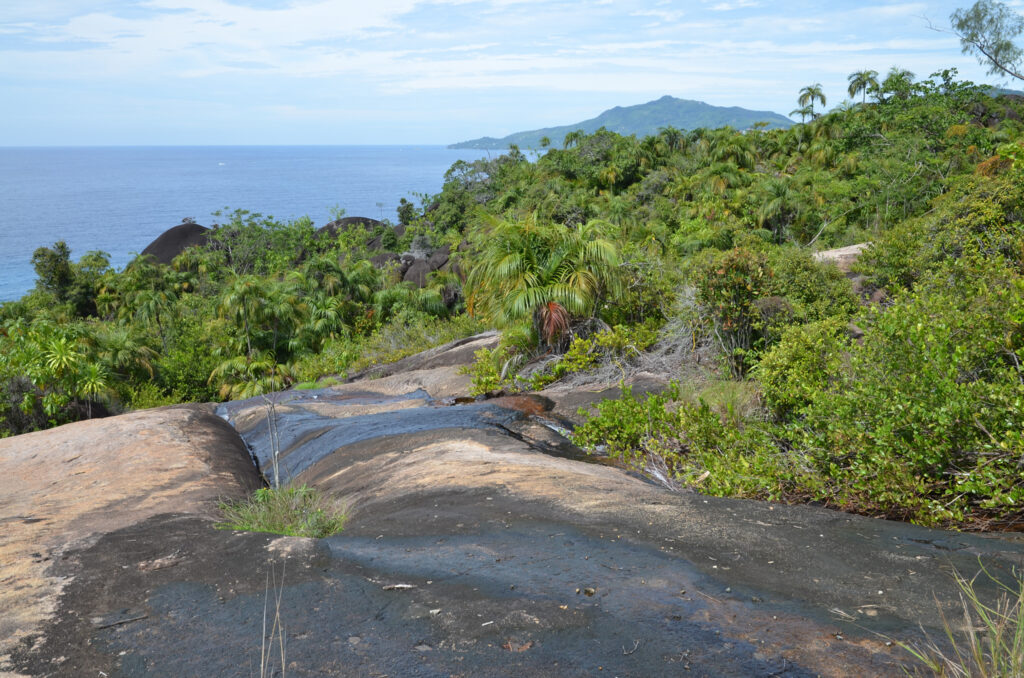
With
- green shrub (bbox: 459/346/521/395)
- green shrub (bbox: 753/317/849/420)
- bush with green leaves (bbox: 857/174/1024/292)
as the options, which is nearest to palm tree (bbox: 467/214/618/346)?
green shrub (bbox: 459/346/521/395)

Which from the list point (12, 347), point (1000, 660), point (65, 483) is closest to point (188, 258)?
point (12, 347)

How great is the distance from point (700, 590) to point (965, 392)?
2.76m

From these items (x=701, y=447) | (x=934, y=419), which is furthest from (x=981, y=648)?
(x=701, y=447)

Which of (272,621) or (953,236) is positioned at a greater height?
(953,236)

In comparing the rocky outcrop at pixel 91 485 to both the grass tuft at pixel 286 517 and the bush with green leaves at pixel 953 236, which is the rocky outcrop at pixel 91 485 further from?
the bush with green leaves at pixel 953 236

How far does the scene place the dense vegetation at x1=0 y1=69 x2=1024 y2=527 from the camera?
533cm

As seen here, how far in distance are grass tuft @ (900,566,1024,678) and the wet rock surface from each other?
5.7 inches

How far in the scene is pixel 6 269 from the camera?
8656 centimetres

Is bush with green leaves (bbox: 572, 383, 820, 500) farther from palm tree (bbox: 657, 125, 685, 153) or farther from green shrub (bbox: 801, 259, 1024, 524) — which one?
palm tree (bbox: 657, 125, 685, 153)

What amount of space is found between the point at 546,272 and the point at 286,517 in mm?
8992

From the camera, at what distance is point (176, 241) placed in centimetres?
7200

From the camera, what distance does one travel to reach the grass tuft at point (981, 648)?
2359 mm

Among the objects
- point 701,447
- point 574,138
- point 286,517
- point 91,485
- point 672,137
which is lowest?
point 91,485

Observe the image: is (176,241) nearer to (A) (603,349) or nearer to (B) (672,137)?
(B) (672,137)
